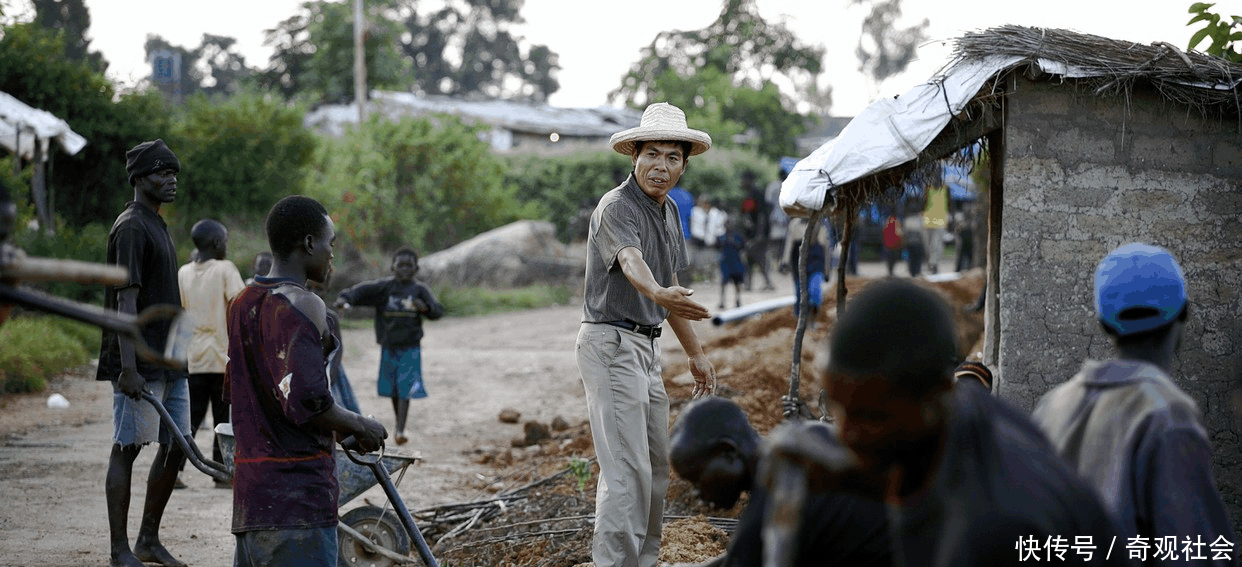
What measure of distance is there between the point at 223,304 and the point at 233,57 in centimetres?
5358

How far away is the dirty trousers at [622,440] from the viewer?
460 cm

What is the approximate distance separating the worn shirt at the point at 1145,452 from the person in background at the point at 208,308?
5.80m

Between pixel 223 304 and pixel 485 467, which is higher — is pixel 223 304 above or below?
above

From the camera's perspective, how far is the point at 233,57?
186ft

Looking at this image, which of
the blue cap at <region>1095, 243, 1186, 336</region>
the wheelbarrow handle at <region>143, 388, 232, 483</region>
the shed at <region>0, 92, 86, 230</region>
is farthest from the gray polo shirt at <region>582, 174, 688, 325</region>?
the shed at <region>0, 92, 86, 230</region>

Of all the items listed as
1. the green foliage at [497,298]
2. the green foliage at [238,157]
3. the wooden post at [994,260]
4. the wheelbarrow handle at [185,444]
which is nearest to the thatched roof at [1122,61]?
the wooden post at [994,260]

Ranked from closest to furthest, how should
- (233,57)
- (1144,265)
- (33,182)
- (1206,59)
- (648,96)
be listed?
(1144,265) → (1206,59) → (33,182) → (648,96) → (233,57)

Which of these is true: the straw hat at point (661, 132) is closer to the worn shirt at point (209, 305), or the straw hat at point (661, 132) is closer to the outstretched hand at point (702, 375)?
the outstretched hand at point (702, 375)

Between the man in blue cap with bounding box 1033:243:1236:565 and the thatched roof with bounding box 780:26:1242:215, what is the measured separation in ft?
11.9

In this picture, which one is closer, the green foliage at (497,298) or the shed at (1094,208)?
the shed at (1094,208)

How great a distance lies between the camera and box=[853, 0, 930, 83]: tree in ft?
167

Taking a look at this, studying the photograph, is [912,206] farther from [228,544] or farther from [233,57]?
[233,57]

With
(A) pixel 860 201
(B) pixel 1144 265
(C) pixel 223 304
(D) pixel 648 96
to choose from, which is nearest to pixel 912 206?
(A) pixel 860 201

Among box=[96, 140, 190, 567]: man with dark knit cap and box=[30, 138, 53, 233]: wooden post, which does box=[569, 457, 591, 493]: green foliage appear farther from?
box=[30, 138, 53, 233]: wooden post
